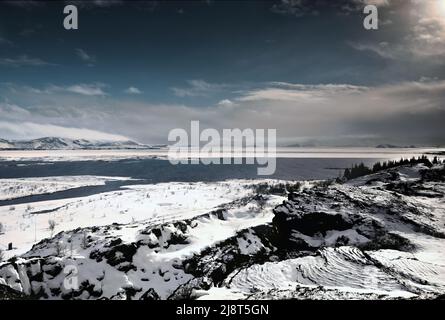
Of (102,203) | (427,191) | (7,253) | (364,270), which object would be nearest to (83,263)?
(7,253)

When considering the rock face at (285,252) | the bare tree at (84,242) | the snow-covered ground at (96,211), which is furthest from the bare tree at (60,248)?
the snow-covered ground at (96,211)

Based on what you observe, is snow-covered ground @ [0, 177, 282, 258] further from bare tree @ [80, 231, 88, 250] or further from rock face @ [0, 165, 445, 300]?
rock face @ [0, 165, 445, 300]

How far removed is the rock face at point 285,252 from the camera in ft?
82.9

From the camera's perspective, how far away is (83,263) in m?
63.4

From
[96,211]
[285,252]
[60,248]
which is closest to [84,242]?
[60,248]

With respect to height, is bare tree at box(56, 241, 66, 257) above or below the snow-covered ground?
above

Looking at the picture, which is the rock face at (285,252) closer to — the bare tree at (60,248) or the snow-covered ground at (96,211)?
the bare tree at (60,248)

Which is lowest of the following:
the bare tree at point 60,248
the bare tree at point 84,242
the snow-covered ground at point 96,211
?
the snow-covered ground at point 96,211

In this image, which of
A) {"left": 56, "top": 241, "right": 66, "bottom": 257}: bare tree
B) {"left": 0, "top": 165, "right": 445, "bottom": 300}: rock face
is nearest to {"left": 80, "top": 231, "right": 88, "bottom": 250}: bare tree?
{"left": 0, "top": 165, "right": 445, "bottom": 300}: rock face

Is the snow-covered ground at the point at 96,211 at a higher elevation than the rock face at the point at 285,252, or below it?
below

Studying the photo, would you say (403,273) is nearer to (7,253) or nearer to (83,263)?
(83,263)

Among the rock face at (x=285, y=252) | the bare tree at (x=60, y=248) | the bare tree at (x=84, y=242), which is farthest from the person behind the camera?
the bare tree at (x=84, y=242)

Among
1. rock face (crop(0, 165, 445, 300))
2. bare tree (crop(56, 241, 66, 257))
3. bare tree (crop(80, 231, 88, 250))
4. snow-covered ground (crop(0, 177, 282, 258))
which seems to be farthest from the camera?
snow-covered ground (crop(0, 177, 282, 258))

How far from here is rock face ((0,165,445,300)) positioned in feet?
82.9
